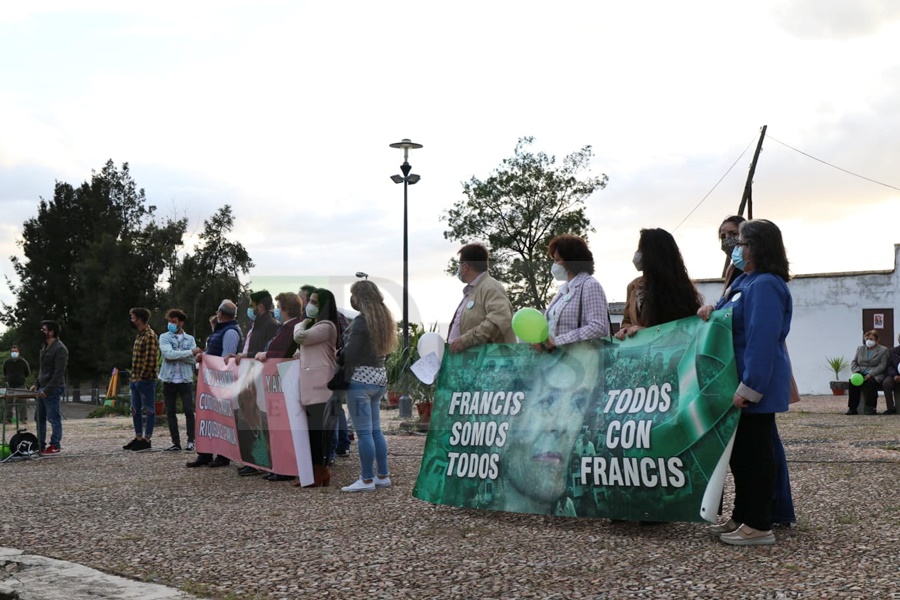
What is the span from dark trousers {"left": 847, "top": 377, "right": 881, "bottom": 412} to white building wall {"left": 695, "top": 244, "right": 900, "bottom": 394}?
559 inches

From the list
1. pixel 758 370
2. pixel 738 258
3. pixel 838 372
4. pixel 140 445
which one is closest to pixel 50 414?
pixel 140 445

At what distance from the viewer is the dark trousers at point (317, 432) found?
28.7 feet

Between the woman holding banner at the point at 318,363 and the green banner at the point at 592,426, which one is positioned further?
the woman holding banner at the point at 318,363

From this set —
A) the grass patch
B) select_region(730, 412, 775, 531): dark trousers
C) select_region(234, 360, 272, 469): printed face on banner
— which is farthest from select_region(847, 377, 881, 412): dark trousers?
the grass patch

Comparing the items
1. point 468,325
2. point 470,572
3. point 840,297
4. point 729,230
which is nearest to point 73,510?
point 468,325

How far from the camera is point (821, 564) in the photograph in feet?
16.0

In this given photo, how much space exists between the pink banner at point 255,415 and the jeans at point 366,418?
770 millimetres

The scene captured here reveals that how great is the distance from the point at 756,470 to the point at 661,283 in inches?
48.0

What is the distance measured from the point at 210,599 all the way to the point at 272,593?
0.93ft

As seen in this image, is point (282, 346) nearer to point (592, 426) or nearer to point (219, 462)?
point (219, 462)

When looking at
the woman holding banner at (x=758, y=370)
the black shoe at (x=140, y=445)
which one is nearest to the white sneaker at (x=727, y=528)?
the woman holding banner at (x=758, y=370)

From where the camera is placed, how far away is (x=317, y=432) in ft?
29.0

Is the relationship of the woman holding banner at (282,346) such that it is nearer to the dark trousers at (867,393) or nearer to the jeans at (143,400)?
the jeans at (143,400)

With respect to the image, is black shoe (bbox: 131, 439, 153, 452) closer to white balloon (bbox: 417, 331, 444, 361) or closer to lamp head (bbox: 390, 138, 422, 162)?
white balloon (bbox: 417, 331, 444, 361)
